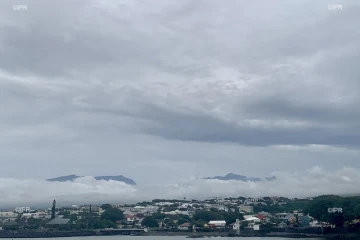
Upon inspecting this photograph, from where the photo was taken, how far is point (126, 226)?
5028cm

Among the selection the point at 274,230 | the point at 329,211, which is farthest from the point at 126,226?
the point at 329,211

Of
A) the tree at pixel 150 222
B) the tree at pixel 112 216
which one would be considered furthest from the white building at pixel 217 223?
the tree at pixel 112 216

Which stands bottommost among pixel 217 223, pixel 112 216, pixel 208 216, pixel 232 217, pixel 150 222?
pixel 217 223

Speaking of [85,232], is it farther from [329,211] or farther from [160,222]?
[329,211]

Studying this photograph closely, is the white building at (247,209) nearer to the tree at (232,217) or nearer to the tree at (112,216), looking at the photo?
the tree at (232,217)

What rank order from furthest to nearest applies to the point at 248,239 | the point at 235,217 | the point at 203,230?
the point at 235,217
the point at 203,230
the point at 248,239

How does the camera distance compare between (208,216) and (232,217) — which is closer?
(232,217)

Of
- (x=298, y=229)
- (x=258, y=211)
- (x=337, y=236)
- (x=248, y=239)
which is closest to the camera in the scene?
(x=337, y=236)

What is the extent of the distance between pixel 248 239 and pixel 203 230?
8.60 m

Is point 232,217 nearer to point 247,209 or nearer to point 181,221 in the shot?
point 181,221

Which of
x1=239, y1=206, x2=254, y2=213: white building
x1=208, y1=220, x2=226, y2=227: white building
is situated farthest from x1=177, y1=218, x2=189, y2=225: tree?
x1=239, y1=206, x2=254, y2=213: white building

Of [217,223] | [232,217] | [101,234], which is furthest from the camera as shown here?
[232,217]

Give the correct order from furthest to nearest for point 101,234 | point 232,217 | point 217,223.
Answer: point 232,217 → point 217,223 → point 101,234

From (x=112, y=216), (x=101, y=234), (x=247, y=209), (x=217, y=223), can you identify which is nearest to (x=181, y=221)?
(x=217, y=223)
